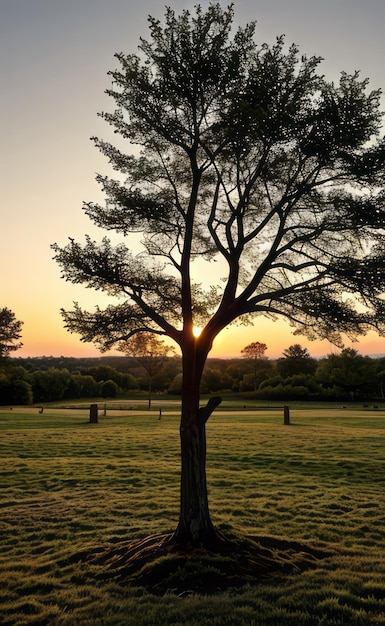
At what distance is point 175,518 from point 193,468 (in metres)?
4.26

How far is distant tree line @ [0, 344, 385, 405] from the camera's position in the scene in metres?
86.9

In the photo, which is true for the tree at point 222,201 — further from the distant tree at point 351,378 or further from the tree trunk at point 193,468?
the distant tree at point 351,378

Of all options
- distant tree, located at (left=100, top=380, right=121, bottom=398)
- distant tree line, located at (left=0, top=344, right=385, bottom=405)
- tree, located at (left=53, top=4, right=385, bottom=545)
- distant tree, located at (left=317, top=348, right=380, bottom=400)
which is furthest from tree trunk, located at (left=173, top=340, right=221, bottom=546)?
distant tree, located at (left=100, top=380, right=121, bottom=398)

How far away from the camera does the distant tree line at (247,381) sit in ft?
285

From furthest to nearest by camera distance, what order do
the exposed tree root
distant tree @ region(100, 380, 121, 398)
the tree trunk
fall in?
distant tree @ region(100, 380, 121, 398), the tree trunk, the exposed tree root

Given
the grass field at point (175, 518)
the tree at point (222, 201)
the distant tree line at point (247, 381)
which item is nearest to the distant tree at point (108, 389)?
the distant tree line at point (247, 381)

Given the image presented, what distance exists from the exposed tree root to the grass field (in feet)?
0.94

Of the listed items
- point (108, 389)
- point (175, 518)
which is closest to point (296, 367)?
point (108, 389)

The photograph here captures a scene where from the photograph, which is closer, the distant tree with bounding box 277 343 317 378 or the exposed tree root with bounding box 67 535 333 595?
the exposed tree root with bounding box 67 535 333 595

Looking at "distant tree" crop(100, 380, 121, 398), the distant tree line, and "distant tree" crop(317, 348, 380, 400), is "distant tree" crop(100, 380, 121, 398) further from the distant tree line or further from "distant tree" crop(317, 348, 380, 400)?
"distant tree" crop(317, 348, 380, 400)

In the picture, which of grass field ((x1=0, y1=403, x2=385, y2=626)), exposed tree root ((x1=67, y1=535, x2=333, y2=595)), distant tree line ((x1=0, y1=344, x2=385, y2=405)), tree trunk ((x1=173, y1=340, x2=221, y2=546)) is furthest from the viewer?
distant tree line ((x1=0, y1=344, x2=385, y2=405))

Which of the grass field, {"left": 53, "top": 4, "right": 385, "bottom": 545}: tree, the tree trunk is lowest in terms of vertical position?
the grass field

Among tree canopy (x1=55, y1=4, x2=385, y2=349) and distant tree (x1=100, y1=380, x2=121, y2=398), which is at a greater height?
tree canopy (x1=55, y1=4, x2=385, y2=349)

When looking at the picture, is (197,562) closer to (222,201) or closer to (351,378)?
(222,201)
